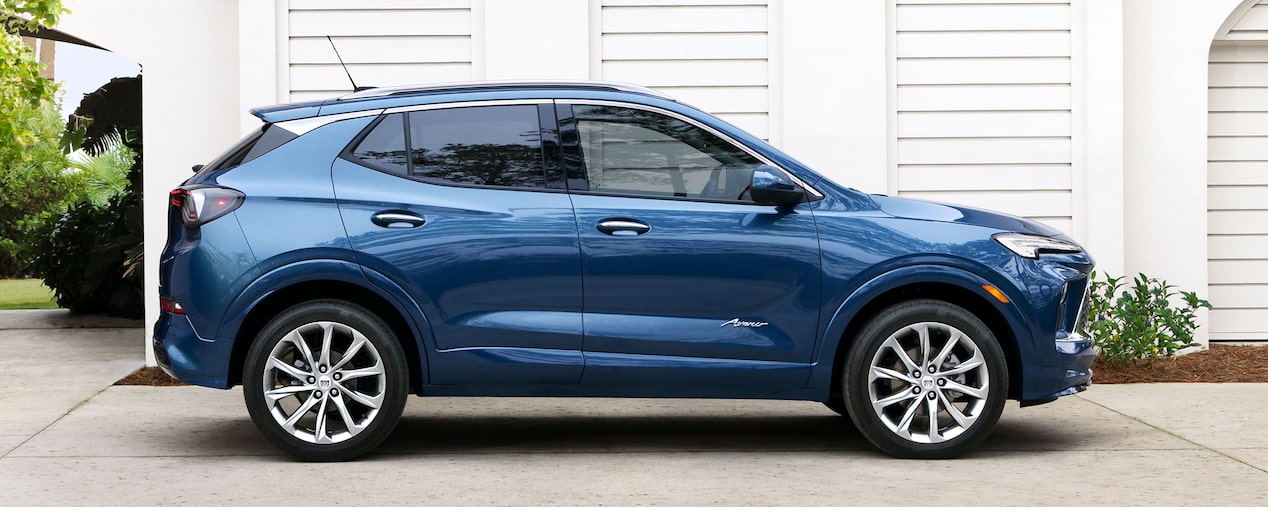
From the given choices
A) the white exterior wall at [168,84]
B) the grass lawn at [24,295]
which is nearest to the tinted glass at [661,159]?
the white exterior wall at [168,84]

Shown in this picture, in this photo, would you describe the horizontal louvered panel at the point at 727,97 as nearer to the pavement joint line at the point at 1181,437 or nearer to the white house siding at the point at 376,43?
the white house siding at the point at 376,43

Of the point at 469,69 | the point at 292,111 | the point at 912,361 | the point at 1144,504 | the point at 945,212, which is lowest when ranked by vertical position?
the point at 1144,504

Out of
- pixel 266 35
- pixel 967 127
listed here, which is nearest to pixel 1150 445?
pixel 967 127

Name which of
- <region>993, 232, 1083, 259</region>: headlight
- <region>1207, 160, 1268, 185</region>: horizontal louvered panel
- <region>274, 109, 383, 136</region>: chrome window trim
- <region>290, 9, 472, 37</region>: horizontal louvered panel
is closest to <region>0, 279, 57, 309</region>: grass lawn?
<region>290, 9, 472, 37</region>: horizontal louvered panel

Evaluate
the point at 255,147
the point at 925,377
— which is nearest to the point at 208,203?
the point at 255,147

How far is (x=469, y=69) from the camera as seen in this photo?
32.1ft

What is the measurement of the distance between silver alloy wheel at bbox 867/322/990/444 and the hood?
53 centimetres

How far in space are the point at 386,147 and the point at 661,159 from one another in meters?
1.30

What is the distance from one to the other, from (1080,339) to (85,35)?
7.31 m

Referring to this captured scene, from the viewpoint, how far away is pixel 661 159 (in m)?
6.30

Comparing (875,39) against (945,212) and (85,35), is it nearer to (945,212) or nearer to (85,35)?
(945,212)

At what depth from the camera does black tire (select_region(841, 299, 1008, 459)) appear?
20.3ft

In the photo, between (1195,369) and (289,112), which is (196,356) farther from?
(1195,369)

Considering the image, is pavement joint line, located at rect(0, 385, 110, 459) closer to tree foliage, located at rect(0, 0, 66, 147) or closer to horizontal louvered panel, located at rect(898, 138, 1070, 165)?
tree foliage, located at rect(0, 0, 66, 147)
